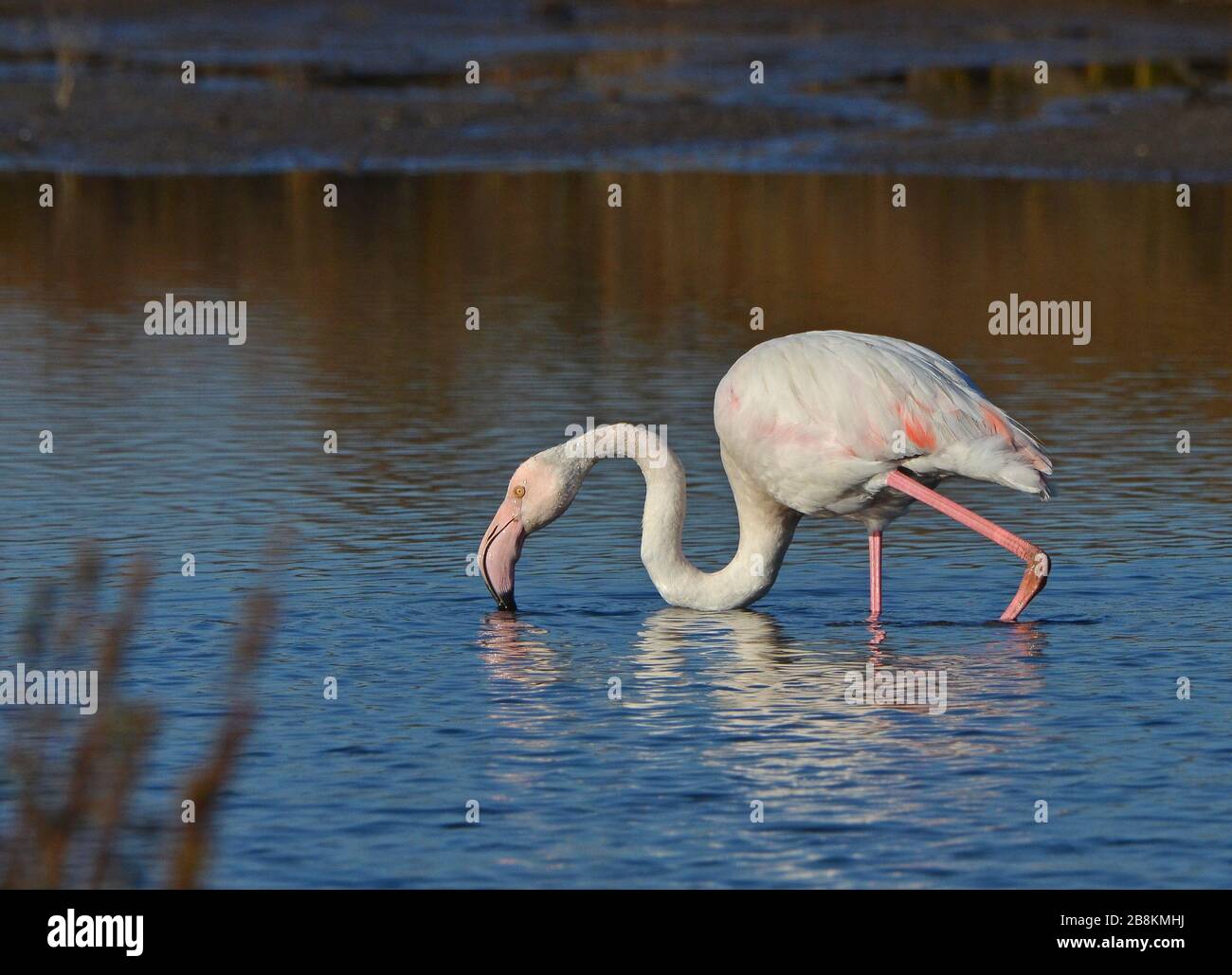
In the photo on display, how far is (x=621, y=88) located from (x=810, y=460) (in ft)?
86.9

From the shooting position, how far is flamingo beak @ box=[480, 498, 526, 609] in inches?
389

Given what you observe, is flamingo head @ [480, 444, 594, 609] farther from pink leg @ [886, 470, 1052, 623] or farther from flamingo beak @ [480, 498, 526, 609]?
pink leg @ [886, 470, 1052, 623]

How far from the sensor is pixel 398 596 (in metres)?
10.2

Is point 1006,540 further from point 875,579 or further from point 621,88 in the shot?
point 621,88

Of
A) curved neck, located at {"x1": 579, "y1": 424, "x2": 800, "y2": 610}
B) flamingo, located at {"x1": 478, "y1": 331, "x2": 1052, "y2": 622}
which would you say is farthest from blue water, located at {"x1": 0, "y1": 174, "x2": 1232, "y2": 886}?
flamingo, located at {"x1": 478, "y1": 331, "x2": 1052, "y2": 622}

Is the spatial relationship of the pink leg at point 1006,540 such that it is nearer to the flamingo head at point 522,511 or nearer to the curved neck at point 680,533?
the curved neck at point 680,533

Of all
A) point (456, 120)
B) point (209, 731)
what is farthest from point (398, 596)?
point (456, 120)

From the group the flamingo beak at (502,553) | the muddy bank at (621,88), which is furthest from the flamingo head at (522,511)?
the muddy bank at (621,88)

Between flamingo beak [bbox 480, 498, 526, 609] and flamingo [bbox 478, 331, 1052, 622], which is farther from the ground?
flamingo [bbox 478, 331, 1052, 622]

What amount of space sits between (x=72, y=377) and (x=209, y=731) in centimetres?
872

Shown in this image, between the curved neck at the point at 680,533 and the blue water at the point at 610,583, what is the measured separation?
0.47 ft

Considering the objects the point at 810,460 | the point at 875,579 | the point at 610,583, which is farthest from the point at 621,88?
the point at 810,460

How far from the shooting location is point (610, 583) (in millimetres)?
10547
